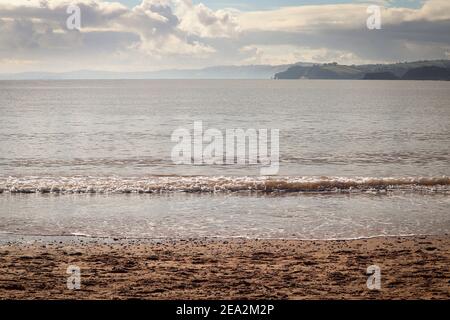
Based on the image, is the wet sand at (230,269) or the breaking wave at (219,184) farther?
the breaking wave at (219,184)

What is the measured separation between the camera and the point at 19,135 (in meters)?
46.2

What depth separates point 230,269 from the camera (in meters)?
11.7

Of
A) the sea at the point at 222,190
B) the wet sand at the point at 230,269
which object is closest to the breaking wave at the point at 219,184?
the sea at the point at 222,190

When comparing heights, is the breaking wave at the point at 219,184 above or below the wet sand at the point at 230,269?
above

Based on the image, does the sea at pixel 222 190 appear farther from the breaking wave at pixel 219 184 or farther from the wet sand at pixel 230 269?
the wet sand at pixel 230 269

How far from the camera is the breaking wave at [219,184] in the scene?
22.4 meters

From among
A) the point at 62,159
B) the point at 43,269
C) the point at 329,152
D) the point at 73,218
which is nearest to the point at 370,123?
the point at 329,152

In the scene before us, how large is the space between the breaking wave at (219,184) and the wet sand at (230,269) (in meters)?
8.21

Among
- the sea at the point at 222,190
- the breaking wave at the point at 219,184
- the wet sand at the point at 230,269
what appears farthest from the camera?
the breaking wave at the point at 219,184

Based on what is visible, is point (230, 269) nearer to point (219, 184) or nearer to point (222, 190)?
point (222, 190)

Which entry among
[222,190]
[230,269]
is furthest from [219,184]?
[230,269]

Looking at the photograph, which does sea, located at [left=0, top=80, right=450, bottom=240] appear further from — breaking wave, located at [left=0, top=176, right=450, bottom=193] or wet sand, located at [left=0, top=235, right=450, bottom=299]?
wet sand, located at [left=0, top=235, right=450, bottom=299]
